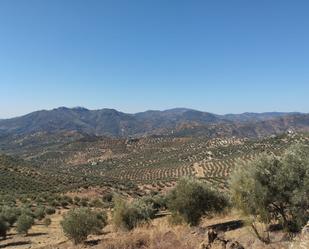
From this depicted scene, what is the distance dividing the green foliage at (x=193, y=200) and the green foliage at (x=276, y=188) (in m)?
6.70

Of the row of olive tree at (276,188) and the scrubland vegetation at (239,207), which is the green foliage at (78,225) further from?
the row of olive tree at (276,188)

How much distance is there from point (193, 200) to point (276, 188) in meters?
8.27

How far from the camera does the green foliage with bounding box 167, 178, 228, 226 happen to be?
24156mm

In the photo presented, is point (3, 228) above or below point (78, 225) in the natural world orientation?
below

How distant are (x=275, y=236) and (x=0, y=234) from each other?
2376cm

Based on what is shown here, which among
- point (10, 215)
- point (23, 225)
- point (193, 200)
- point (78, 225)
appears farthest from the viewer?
point (10, 215)

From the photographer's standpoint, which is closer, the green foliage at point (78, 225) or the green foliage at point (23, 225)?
the green foliage at point (78, 225)

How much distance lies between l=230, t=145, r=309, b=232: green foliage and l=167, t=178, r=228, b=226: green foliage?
670cm

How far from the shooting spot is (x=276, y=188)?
1652 cm

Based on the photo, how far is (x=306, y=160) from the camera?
15.9 metres

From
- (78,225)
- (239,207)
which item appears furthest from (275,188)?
(78,225)

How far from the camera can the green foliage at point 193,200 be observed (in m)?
24.2

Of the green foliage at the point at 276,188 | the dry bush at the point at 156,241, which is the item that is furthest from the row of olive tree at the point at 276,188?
the dry bush at the point at 156,241

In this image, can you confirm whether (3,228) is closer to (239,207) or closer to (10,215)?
(10,215)
